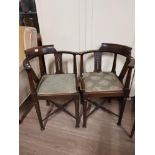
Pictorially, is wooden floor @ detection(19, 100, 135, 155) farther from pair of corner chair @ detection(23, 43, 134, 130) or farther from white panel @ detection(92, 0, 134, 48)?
white panel @ detection(92, 0, 134, 48)

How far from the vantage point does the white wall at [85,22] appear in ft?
5.83

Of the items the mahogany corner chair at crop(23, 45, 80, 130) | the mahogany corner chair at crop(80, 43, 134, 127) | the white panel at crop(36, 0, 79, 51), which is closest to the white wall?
the white panel at crop(36, 0, 79, 51)

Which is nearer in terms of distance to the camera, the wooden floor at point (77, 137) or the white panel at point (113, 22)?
the wooden floor at point (77, 137)

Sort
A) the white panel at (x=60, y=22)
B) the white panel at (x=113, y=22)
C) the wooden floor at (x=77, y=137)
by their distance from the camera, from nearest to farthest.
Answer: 1. the wooden floor at (x=77, y=137)
2. the white panel at (x=113, y=22)
3. the white panel at (x=60, y=22)

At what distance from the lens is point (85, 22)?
1.89 m

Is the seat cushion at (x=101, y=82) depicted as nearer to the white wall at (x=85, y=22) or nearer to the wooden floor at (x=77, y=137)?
the white wall at (x=85, y=22)

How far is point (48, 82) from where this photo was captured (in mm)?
1757

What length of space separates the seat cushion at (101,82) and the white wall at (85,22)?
321 mm

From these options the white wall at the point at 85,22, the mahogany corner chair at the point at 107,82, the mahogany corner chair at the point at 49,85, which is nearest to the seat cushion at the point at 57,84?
the mahogany corner chair at the point at 49,85

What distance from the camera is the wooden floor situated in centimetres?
162

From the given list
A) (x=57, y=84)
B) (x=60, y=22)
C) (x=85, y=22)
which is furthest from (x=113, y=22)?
(x=57, y=84)

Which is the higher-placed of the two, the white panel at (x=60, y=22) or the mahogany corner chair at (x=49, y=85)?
the white panel at (x=60, y=22)

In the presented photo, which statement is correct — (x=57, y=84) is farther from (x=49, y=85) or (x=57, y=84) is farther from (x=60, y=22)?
(x=60, y=22)
